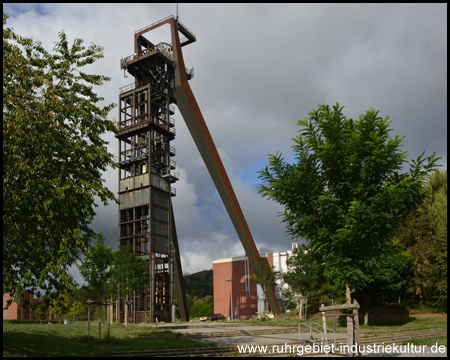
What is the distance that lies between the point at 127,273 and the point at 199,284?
81.8 m

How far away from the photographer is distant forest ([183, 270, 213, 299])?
357 feet

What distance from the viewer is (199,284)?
11625 cm

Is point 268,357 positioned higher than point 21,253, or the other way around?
point 21,253

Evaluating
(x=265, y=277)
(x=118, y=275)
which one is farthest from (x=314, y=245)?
(x=265, y=277)

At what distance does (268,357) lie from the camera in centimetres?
1427

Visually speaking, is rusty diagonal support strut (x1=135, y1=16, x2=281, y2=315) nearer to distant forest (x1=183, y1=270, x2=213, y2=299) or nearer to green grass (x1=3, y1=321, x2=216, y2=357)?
green grass (x1=3, y1=321, x2=216, y2=357)

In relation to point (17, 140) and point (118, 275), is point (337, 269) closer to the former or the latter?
point (17, 140)

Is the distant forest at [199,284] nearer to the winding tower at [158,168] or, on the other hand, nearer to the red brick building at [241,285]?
the red brick building at [241,285]

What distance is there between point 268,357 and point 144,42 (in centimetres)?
4661

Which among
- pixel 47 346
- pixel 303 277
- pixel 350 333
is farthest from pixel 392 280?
pixel 47 346

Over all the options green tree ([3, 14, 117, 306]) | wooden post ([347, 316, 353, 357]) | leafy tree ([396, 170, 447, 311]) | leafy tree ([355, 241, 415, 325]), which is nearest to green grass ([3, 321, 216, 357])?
green tree ([3, 14, 117, 306])

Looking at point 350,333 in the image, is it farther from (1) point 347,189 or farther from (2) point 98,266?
(2) point 98,266

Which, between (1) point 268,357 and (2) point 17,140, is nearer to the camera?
(2) point 17,140

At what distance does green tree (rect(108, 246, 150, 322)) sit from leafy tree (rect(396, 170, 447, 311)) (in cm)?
2544
